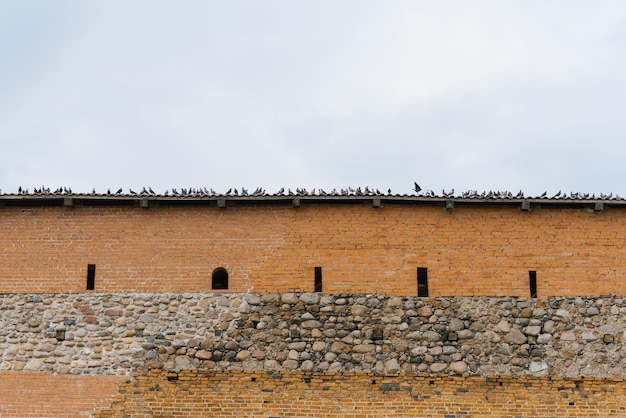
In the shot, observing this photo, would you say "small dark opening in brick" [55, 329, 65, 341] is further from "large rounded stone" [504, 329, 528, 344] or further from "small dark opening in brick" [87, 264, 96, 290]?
"large rounded stone" [504, 329, 528, 344]

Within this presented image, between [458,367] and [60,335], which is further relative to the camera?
[60,335]

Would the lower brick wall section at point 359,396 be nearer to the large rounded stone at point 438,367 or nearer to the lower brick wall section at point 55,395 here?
the large rounded stone at point 438,367

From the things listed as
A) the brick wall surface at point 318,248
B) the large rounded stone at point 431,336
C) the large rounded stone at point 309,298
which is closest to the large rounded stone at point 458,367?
the large rounded stone at point 431,336

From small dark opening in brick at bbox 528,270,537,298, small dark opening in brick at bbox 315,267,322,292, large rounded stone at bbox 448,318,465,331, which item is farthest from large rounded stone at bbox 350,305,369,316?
small dark opening in brick at bbox 528,270,537,298

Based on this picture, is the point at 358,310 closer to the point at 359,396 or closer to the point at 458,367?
the point at 359,396

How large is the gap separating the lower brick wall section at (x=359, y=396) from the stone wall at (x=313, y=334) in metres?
0.17

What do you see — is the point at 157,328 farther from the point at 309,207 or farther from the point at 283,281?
the point at 309,207

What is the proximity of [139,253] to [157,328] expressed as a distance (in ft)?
4.66

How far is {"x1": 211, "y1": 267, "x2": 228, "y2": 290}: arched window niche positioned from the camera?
49.1 feet

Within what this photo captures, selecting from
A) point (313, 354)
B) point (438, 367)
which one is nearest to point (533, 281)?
point (438, 367)

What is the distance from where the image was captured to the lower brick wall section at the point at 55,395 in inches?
558

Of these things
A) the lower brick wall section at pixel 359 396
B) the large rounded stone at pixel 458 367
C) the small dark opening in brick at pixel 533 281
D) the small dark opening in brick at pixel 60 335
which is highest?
the small dark opening in brick at pixel 533 281

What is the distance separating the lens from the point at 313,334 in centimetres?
1448

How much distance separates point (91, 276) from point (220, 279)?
2.30 m
